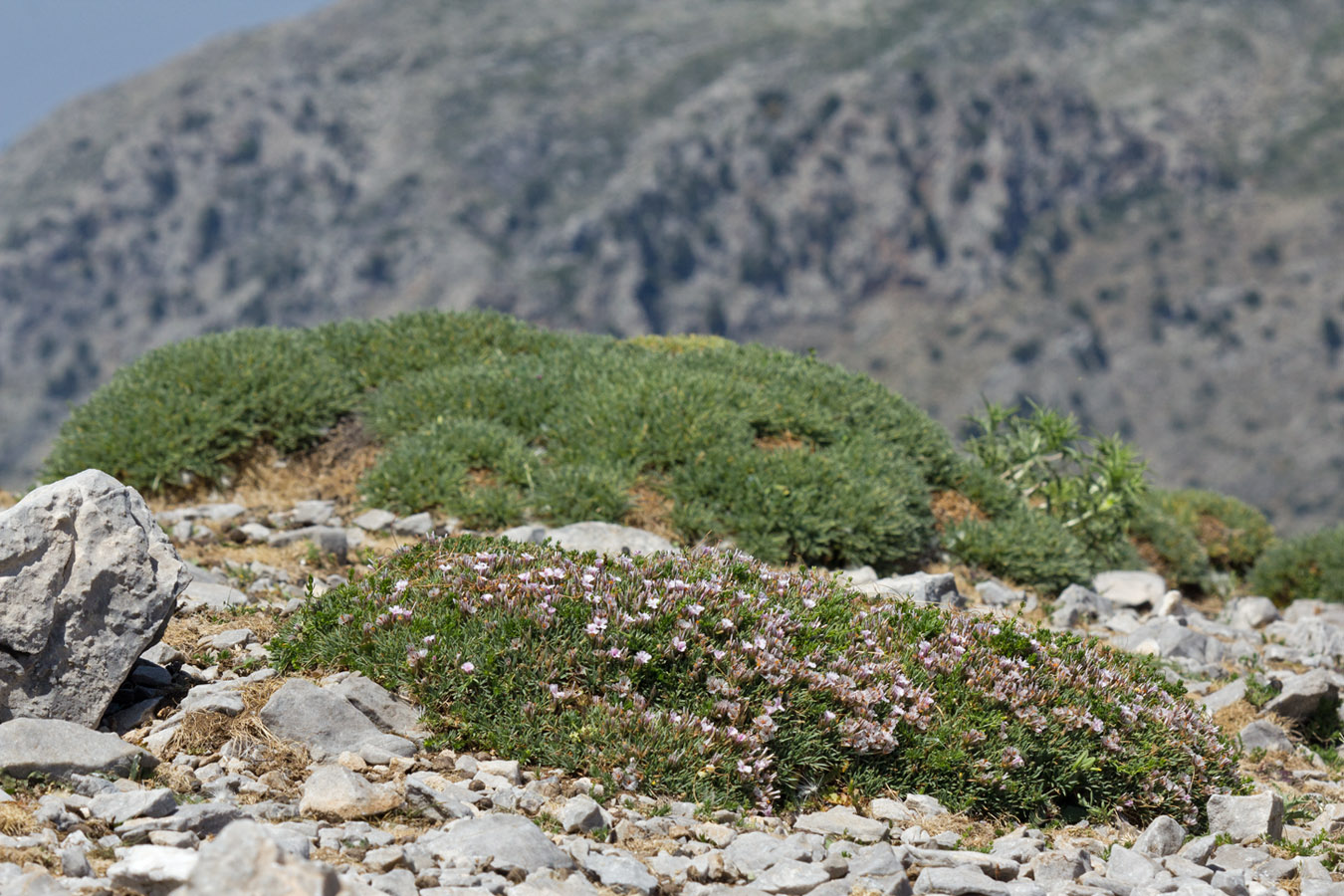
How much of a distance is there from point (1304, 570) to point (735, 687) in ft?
39.9

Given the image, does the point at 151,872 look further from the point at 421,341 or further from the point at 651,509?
the point at 421,341

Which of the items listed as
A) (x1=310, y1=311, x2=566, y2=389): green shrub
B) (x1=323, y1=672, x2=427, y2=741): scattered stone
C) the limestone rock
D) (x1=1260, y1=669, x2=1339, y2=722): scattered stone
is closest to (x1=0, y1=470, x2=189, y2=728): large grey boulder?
(x1=323, y1=672, x2=427, y2=741): scattered stone

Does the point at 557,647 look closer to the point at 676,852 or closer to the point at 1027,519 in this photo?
the point at 676,852

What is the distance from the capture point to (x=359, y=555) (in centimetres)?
962

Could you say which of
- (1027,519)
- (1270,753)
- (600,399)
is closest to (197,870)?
(1270,753)

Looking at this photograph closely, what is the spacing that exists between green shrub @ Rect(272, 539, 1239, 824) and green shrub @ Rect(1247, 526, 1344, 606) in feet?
30.7

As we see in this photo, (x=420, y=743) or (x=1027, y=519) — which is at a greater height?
(x=420, y=743)

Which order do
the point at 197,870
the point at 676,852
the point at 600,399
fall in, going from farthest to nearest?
the point at 600,399 → the point at 676,852 → the point at 197,870

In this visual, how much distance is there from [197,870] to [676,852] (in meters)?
2.07

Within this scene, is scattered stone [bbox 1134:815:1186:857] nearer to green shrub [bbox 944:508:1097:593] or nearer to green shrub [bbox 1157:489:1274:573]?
green shrub [bbox 944:508:1097:593]

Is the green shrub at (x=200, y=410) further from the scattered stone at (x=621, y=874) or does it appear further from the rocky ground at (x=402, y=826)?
the scattered stone at (x=621, y=874)

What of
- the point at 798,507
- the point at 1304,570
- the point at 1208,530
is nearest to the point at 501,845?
the point at 798,507

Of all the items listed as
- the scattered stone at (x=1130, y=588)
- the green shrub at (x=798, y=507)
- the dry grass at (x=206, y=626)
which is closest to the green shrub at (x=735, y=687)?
the dry grass at (x=206, y=626)

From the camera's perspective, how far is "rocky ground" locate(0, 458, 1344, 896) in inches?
170
